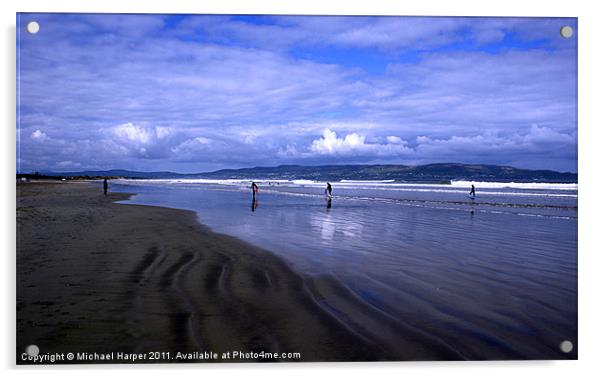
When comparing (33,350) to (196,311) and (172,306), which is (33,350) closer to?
(172,306)

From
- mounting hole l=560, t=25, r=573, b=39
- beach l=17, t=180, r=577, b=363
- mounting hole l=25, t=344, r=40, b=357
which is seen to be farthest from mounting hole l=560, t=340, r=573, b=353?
mounting hole l=25, t=344, r=40, b=357

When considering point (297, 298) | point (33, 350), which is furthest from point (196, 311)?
point (33, 350)

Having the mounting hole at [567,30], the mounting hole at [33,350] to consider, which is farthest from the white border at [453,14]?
the mounting hole at [33,350]

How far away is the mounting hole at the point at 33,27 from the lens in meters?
4.54

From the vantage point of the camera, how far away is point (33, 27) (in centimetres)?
454

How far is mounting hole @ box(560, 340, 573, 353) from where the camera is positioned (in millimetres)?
4004

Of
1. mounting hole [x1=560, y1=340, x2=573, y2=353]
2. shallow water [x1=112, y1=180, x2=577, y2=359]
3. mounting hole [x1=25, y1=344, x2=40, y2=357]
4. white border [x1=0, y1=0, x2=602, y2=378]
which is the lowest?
mounting hole [x1=560, y1=340, x2=573, y2=353]

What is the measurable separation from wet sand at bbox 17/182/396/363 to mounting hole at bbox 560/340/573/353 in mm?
1621

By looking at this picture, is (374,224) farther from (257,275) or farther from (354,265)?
(257,275)

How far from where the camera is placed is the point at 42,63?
4586 millimetres

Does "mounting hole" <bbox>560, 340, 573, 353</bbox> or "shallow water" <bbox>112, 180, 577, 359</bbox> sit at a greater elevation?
"shallow water" <bbox>112, 180, 577, 359</bbox>

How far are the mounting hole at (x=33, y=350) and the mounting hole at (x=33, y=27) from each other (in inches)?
121

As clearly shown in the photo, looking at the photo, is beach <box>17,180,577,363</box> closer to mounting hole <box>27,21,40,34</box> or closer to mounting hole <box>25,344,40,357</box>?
mounting hole <box>25,344,40,357</box>

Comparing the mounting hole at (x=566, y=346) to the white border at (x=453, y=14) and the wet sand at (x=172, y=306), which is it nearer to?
the white border at (x=453, y=14)
